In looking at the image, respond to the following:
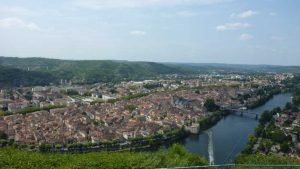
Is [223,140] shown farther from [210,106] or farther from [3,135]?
[210,106]

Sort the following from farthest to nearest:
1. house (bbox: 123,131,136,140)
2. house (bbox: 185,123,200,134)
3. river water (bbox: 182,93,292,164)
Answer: house (bbox: 185,123,200,134), house (bbox: 123,131,136,140), river water (bbox: 182,93,292,164)

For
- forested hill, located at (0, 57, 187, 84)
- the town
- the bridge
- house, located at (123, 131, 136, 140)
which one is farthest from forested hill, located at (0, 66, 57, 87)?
house, located at (123, 131, 136, 140)

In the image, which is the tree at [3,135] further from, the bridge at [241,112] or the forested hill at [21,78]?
the forested hill at [21,78]

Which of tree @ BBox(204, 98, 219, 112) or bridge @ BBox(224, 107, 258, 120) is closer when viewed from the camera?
bridge @ BBox(224, 107, 258, 120)

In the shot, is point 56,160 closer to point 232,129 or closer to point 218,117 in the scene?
point 232,129

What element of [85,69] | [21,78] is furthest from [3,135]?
[85,69]

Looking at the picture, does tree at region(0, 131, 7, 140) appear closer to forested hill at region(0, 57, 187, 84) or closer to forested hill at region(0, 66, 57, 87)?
forested hill at region(0, 66, 57, 87)
